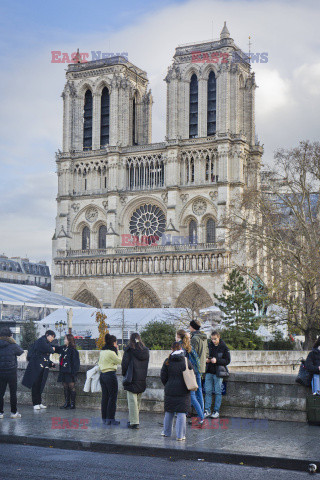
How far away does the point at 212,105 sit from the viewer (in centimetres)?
5356

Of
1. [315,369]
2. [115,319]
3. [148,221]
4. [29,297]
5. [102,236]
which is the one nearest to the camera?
[315,369]

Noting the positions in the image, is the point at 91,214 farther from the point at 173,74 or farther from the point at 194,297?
the point at 173,74

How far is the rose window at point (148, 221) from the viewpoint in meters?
54.9

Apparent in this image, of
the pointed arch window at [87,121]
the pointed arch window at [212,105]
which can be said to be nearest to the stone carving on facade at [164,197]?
the pointed arch window at [212,105]

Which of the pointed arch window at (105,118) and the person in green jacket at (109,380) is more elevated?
the pointed arch window at (105,118)

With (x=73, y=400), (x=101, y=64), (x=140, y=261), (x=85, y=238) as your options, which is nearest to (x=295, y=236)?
(x=73, y=400)

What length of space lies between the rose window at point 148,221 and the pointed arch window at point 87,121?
307 inches

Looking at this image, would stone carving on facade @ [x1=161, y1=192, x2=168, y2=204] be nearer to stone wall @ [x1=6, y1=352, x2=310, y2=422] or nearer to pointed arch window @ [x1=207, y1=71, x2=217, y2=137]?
pointed arch window @ [x1=207, y1=71, x2=217, y2=137]

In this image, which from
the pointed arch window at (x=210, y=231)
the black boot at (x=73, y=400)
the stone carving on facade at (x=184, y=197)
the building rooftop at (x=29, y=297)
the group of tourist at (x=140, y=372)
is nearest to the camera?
the group of tourist at (x=140, y=372)

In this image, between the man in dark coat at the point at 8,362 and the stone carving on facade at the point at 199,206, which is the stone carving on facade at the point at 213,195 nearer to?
the stone carving on facade at the point at 199,206

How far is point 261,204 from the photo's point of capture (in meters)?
29.2

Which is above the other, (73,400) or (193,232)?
(193,232)

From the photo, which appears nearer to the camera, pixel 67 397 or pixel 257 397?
pixel 257 397

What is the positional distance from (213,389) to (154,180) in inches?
1749
